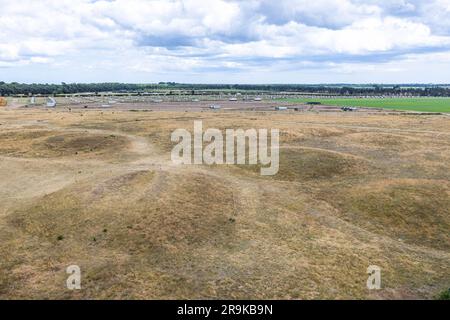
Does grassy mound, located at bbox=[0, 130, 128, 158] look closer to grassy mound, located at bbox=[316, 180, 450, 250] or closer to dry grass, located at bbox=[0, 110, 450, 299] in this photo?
dry grass, located at bbox=[0, 110, 450, 299]

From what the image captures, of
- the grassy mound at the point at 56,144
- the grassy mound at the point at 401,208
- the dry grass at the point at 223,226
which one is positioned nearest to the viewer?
the dry grass at the point at 223,226

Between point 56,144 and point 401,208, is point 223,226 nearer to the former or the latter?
point 401,208

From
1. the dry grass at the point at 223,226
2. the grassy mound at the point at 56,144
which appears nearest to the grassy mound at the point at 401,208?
the dry grass at the point at 223,226

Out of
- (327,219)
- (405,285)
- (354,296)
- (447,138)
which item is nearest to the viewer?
(354,296)

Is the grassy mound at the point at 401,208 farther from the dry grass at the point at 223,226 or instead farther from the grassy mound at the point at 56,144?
the grassy mound at the point at 56,144

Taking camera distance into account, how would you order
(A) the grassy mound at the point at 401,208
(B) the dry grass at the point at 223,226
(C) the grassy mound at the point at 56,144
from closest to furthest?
(B) the dry grass at the point at 223,226
(A) the grassy mound at the point at 401,208
(C) the grassy mound at the point at 56,144

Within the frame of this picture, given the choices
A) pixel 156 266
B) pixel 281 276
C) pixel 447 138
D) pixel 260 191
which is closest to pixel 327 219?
pixel 260 191

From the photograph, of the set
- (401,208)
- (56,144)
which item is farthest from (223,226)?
(56,144)

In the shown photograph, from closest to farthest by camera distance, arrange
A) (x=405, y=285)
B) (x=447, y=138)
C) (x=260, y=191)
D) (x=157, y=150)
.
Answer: (x=405, y=285) → (x=260, y=191) → (x=157, y=150) → (x=447, y=138)
